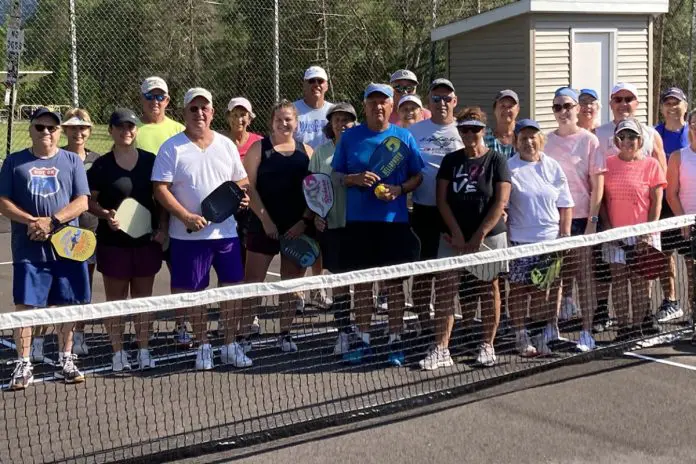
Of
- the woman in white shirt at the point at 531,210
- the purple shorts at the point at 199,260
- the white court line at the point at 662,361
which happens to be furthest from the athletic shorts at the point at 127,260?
the white court line at the point at 662,361

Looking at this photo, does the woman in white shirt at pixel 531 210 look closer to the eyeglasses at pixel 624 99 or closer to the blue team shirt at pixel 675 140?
the eyeglasses at pixel 624 99

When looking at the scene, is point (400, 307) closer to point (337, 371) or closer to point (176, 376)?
point (337, 371)

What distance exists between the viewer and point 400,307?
7312mm

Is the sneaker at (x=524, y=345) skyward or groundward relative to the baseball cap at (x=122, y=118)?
groundward

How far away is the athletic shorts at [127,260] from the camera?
7.25 m

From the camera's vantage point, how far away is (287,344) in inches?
301

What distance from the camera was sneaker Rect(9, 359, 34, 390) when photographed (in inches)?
262

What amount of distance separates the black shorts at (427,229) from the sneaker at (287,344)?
1191 millimetres

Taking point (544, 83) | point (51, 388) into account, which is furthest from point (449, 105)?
point (544, 83)

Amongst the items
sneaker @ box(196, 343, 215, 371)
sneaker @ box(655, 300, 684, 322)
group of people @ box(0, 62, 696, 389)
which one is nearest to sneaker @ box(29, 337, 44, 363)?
group of people @ box(0, 62, 696, 389)

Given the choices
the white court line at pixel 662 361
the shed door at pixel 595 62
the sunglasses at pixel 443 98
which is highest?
the shed door at pixel 595 62

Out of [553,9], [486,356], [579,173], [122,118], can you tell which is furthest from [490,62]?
[122,118]

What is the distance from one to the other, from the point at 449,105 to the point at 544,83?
9.90 metres

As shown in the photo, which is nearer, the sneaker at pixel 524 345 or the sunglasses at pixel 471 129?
the sunglasses at pixel 471 129
